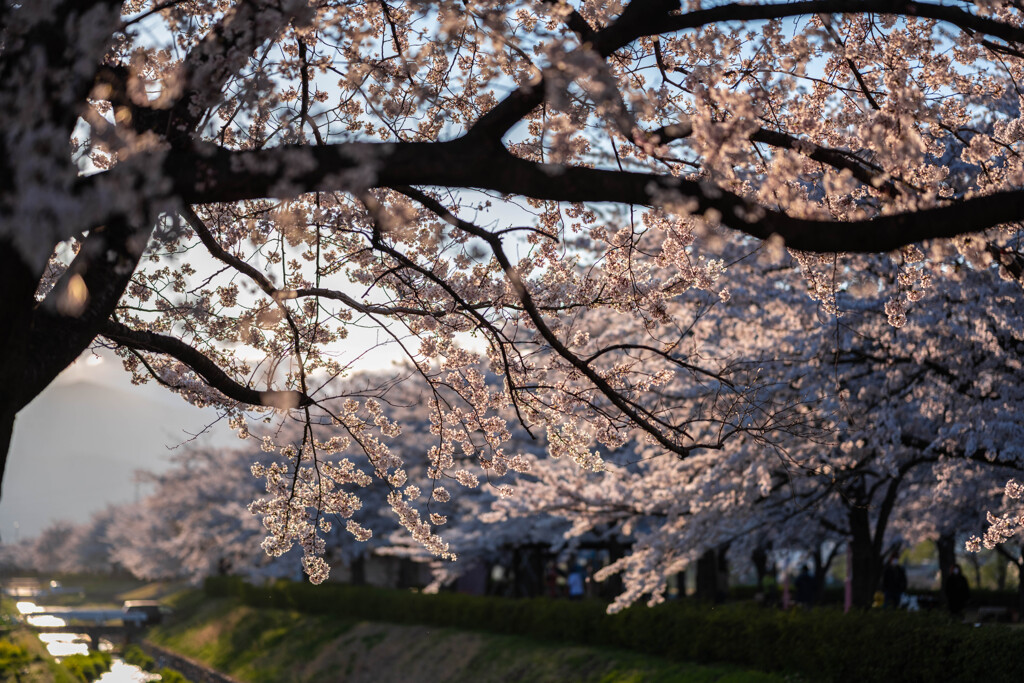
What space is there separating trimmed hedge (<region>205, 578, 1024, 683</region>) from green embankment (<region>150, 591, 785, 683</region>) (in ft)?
1.33

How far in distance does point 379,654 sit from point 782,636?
15002mm

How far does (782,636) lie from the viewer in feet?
48.2

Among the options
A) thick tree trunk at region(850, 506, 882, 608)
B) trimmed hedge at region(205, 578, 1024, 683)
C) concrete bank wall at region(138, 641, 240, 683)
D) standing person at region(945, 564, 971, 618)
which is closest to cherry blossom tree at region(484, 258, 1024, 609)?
thick tree trunk at region(850, 506, 882, 608)

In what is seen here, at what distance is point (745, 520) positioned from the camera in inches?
596

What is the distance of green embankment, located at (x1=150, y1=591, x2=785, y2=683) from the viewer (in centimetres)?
1792

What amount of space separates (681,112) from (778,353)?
7174 millimetres

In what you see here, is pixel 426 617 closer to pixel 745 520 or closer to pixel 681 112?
pixel 745 520

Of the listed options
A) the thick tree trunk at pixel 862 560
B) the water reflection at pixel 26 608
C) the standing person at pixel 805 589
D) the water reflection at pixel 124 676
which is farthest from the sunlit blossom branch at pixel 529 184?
the water reflection at pixel 26 608

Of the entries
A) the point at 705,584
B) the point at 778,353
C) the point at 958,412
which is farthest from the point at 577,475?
the point at 705,584

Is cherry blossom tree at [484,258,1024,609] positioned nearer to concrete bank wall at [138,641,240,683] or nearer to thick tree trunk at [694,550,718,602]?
thick tree trunk at [694,550,718,602]

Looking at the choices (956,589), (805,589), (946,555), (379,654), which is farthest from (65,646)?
(946,555)

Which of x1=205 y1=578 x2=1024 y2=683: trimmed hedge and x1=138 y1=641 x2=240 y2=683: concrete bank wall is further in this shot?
x1=138 y1=641 x2=240 y2=683: concrete bank wall

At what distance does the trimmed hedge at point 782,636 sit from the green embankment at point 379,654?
1.33 feet

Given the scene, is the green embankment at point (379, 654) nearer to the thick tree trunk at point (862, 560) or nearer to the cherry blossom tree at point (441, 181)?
the thick tree trunk at point (862, 560)
